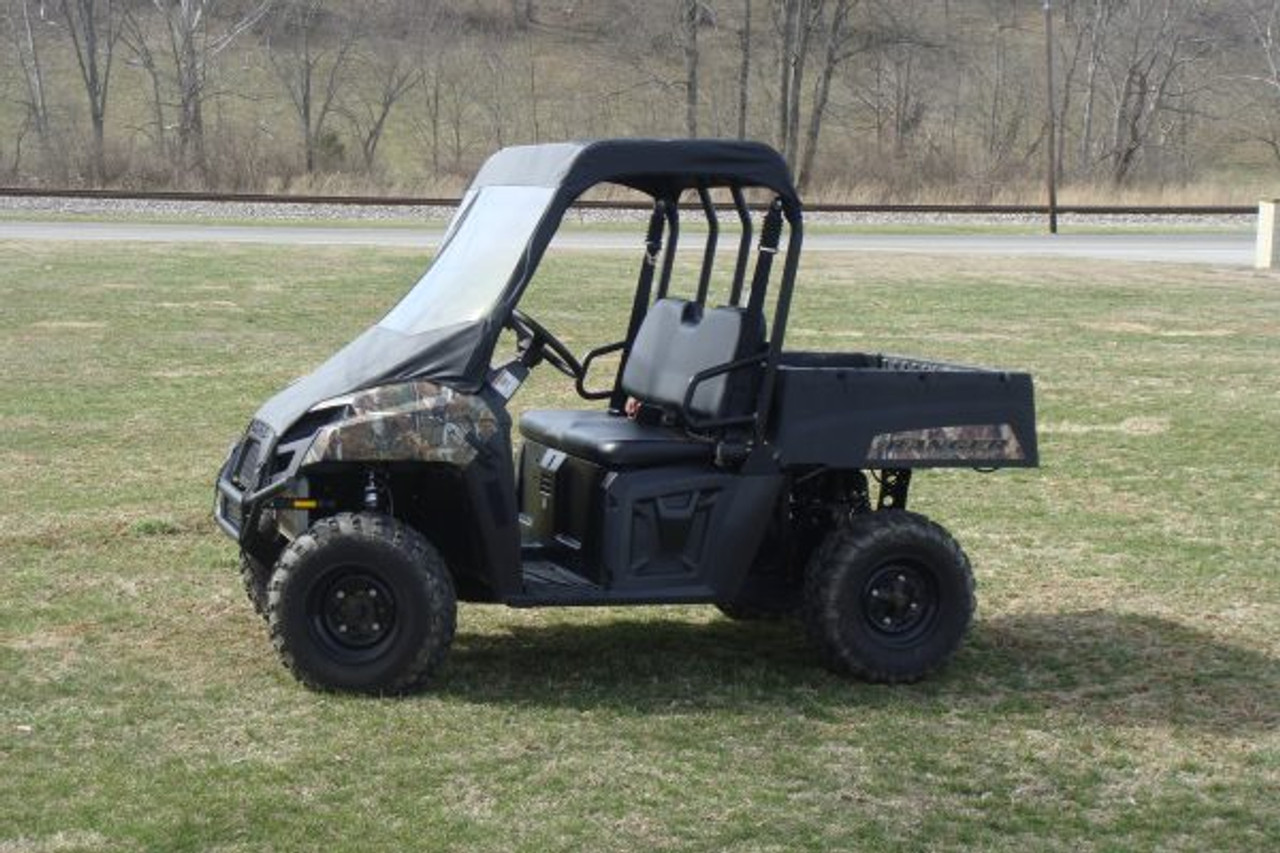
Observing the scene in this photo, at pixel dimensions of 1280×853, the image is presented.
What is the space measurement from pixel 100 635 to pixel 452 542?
171 centimetres

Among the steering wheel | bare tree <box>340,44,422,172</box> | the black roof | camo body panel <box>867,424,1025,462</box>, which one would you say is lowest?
camo body panel <box>867,424,1025,462</box>

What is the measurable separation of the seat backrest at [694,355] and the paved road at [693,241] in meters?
22.4

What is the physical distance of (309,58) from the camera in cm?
6197

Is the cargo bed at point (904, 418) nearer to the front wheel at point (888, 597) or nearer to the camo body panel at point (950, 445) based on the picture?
the camo body panel at point (950, 445)

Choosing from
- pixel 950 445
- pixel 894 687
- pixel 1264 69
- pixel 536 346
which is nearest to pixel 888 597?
pixel 894 687

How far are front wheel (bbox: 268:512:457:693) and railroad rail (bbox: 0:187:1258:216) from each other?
99.3ft

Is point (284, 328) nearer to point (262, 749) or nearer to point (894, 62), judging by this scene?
point (262, 749)

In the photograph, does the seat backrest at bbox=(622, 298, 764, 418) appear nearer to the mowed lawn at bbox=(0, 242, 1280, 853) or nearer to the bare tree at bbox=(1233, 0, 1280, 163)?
the mowed lawn at bbox=(0, 242, 1280, 853)

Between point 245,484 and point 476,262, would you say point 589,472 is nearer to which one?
point 476,262

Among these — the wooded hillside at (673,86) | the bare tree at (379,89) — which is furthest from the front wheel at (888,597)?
the bare tree at (379,89)

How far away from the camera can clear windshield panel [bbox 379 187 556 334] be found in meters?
7.54

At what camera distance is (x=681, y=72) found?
225 feet

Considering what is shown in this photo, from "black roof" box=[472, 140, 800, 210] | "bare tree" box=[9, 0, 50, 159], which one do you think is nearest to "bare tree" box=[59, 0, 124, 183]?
"bare tree" box=[9, 0, 50, 159]

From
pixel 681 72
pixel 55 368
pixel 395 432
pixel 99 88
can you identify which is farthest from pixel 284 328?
pixel 681 72
